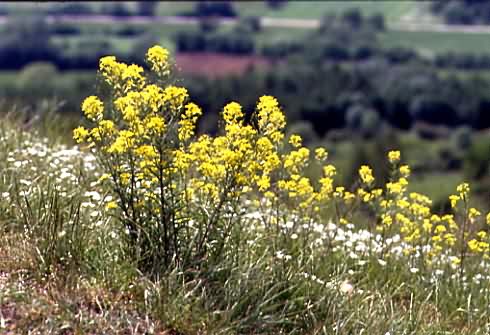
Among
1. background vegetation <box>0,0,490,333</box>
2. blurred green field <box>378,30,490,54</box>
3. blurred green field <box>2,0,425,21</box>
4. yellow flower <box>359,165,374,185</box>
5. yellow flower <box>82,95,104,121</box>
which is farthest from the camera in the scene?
blurred green field <box>2,0,425,21</box>

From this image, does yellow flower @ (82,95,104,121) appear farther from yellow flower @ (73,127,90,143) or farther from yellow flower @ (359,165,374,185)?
yellow flower @ (359,165,374,185)

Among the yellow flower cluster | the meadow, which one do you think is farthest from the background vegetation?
the yellow flower cluster

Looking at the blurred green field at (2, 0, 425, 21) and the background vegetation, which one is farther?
the blurred green field at (2, 0, 425, 21)

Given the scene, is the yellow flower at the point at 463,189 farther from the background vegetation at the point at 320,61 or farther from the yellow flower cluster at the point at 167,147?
the background vegetation at the point at 320,61

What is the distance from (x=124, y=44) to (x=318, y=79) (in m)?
15.7

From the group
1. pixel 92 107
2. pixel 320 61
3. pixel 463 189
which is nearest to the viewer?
pixel 92 107

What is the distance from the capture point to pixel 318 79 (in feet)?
232

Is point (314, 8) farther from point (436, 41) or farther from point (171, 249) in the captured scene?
point (171, 249)

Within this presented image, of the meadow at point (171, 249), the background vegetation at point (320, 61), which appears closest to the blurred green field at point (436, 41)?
the background vegetation at point (320, 61)

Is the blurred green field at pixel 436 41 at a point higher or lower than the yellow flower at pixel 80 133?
lower

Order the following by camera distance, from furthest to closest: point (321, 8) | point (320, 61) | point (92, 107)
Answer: point (321, 8) → point (320, 61) → point (92, 107)

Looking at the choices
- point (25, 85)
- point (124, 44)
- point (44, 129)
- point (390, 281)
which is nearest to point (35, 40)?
point (124, 44)

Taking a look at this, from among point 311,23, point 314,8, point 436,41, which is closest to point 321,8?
point 314,8

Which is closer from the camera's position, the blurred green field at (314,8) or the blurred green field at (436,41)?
the blurred green field at (436,41)
